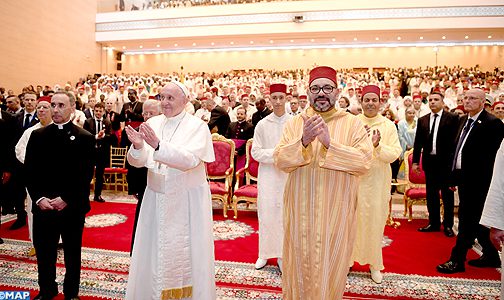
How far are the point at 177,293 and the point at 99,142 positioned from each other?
19.7 feet

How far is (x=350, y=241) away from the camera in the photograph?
2713mm

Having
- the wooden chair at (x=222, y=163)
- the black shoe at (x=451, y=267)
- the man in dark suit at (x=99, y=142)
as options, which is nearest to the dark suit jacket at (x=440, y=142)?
the black shoe at (x=451, y=267)

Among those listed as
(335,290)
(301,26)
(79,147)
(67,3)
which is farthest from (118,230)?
(67,3)

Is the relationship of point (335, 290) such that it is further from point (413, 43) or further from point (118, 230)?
point (413, 43)

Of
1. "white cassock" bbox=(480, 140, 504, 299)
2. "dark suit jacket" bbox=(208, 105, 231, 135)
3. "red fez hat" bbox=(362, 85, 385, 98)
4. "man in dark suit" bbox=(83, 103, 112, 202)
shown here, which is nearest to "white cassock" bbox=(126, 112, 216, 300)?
"white cassock" bbox=(480, 140, 504, 299)

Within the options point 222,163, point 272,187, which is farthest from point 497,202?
point 222,163

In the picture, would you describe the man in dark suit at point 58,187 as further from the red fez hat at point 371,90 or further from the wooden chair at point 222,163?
the wooden chair at point 222,163

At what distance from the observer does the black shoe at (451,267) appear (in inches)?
170

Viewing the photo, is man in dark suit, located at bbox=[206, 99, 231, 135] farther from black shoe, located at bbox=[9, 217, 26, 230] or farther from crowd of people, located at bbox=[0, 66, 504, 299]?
crowd of people, located at bbox=[0, 66, 504, 299]

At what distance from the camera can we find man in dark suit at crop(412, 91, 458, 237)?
5.78 metres

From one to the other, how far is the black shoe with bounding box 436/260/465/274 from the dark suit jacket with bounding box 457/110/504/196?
0.74 meters

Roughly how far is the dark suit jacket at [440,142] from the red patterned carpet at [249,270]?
1002 mm

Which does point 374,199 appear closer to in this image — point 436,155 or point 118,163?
point 436,155

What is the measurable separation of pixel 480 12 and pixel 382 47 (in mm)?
6873
